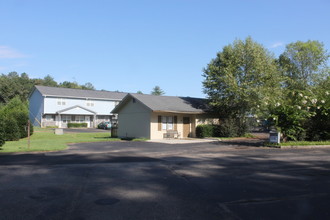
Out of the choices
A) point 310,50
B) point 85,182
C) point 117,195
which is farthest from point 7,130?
point 310,50

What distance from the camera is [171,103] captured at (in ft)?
91.8

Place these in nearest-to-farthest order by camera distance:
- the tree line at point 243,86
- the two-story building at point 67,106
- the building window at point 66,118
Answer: the tree line at point 243,86 < the two-story building at point 67,106 < the building window at point 66,118

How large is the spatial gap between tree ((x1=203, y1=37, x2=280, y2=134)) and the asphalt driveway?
14617 mm

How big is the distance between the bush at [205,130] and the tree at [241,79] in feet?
6.80

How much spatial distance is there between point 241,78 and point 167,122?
761 cm

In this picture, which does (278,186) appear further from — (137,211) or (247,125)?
(247,125)

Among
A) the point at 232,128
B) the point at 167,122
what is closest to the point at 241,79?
the point at 232,128

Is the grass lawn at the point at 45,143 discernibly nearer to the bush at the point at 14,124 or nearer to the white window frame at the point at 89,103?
the bush at the point at 14,124

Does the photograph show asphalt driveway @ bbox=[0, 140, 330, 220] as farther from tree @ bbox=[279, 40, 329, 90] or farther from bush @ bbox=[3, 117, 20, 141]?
tree @ bbox=[279, 40, 329, 90]

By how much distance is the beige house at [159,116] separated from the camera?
25500mm

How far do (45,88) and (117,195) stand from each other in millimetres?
48448

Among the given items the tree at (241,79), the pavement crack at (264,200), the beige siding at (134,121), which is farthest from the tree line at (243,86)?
the pavement crack at (264,200)

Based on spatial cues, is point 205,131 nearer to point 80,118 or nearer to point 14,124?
point 14,124

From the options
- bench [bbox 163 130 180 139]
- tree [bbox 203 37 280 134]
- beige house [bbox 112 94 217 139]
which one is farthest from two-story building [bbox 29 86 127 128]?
tree [bbox 203 37 280 134]
